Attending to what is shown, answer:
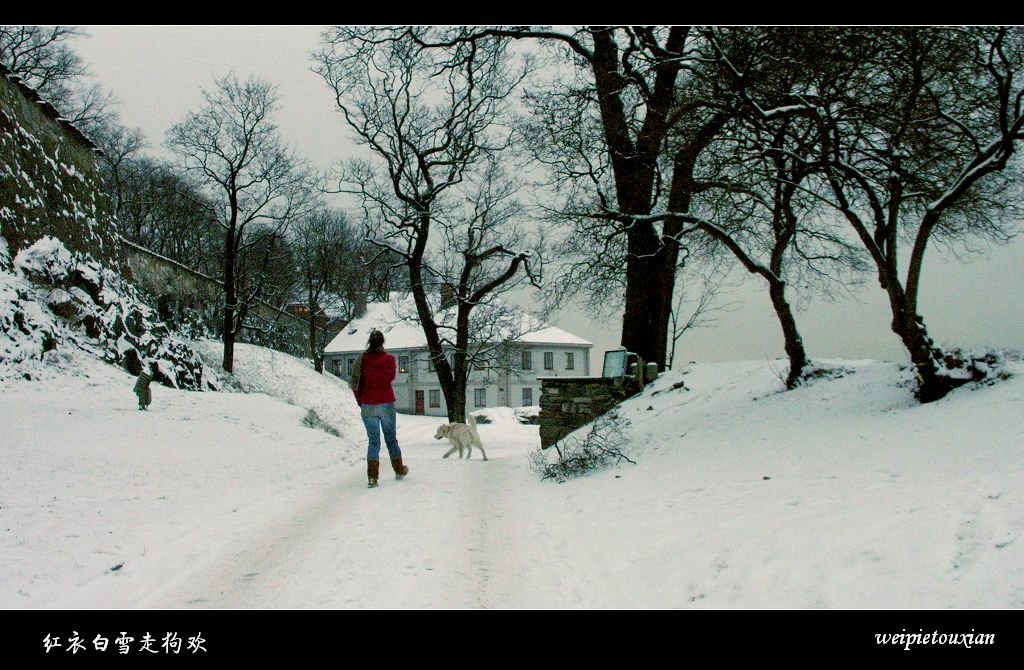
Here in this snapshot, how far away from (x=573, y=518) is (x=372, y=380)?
331 centimetres

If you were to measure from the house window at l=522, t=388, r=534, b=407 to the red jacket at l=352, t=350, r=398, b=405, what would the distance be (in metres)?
45.6

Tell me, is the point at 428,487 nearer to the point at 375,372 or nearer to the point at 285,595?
the point at 375,372

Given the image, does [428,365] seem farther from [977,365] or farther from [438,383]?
[977,365]

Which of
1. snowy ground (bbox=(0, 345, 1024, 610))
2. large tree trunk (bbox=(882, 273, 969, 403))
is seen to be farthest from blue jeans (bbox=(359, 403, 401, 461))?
large tree trunk (bbox=(882, 273, 969, 403))

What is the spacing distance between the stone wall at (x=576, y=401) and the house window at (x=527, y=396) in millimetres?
38530

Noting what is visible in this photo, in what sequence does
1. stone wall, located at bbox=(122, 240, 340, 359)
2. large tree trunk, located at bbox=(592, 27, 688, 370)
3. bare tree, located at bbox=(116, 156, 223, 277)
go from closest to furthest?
large tree trunk, located at bbox=(592, 27, 688, 370), stone wall, located at bbox=(122, 240, 340, 359), bare tree, located at bbox=(116, 156, 223, 277)

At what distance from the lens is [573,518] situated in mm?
6688

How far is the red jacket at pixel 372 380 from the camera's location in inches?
336

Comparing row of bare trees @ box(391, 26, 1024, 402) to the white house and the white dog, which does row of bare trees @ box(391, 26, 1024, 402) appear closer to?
the white dog

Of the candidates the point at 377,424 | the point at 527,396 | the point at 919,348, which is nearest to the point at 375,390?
the point at 377,424

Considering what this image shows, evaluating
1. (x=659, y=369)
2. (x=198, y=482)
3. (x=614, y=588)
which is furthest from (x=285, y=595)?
(x=659, y=369)

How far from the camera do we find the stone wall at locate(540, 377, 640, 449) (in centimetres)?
1511

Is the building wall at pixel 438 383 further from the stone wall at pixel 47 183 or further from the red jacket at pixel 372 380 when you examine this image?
the red jacket at pixel 372 380
